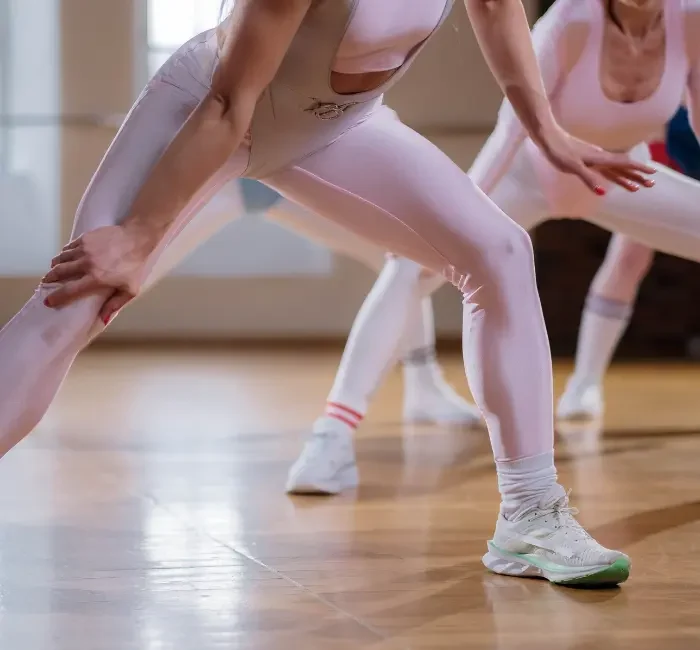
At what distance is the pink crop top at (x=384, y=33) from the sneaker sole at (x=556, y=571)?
62 cm

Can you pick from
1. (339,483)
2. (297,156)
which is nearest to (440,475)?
(339,483)

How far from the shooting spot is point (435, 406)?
9.69ft

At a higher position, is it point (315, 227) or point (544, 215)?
point (544, 215)

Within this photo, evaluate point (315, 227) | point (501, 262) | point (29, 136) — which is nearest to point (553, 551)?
point (501, 262)

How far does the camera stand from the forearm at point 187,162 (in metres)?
1.18

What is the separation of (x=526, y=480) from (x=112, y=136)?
166 inches

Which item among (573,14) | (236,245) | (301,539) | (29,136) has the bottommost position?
(236,245)

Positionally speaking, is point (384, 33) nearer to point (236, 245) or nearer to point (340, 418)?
point (340, 418)

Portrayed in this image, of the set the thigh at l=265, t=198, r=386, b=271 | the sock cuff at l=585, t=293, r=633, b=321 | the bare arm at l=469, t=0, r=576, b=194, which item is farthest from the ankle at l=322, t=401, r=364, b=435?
the sock cuff at l=585, t=293, r=633, b=321

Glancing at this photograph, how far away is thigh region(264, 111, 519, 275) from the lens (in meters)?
1.44

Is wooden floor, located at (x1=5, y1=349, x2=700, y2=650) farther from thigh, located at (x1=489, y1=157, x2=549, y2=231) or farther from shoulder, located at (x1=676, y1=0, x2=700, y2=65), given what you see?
shoulder, located at (x1=676, y1=0, x2=700, y2=65)

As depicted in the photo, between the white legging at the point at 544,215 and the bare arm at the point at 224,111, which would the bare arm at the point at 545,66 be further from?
the bare arm at the point at 224,111

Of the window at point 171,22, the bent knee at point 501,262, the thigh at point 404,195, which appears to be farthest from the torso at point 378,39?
the window at point 171,22

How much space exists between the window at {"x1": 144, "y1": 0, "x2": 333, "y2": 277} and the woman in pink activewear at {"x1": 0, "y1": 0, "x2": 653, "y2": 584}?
12.8ft
